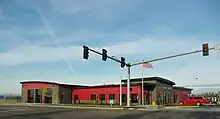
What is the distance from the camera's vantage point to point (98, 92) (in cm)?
7225

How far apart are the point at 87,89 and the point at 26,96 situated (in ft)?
56.5

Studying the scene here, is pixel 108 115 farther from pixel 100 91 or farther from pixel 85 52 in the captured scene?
pixel 100 91

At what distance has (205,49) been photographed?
92.8 feet

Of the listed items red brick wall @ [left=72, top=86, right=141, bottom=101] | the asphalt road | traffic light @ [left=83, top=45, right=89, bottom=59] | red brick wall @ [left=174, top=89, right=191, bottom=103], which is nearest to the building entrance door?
red brick wall @ [left=72, top=86, right=141, bottom=101]

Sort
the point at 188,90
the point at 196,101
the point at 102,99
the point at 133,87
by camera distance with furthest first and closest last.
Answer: the point at 188,90 < the point at 102,99 < the point at 133,87 < the point at 196,101

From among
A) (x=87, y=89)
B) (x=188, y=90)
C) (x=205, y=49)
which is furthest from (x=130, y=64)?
(x=188, y=90)

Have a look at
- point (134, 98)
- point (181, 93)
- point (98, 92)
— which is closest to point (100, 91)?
point (98, 92)

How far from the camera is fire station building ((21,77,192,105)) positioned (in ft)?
219

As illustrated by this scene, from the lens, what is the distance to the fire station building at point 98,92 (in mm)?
66688

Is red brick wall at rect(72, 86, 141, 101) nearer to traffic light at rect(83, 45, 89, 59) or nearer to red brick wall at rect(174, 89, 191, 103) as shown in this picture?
red brick wall at rect(174, 89, 191, 103)

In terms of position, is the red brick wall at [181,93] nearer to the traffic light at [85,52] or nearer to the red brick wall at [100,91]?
the red brick wall at [100,91]

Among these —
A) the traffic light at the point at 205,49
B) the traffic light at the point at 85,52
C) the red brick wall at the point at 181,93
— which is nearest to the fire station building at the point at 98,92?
the red brick wall at the point at 181,93

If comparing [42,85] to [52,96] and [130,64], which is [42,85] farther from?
[130,64]

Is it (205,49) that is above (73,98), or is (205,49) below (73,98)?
above
